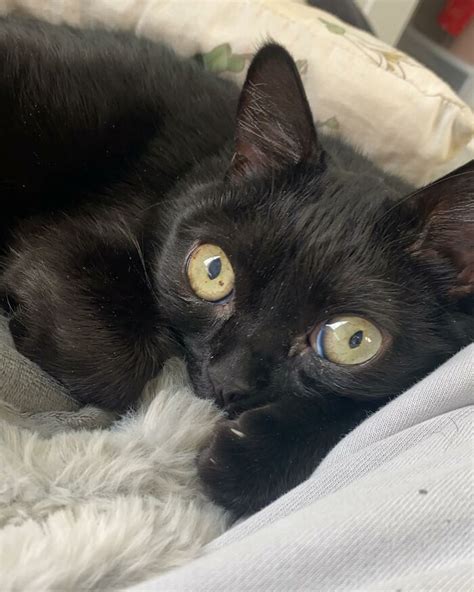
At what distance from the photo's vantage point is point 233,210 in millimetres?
764

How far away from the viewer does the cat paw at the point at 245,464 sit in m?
0.68

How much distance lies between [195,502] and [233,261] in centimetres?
28

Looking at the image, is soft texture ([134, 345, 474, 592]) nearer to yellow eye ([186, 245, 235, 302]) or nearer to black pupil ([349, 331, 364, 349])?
black pupil ([349, 331, 364, 349])

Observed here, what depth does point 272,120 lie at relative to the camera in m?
0.77

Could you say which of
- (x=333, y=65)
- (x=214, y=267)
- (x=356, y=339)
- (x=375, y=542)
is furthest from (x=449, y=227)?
(x=333, y=65)

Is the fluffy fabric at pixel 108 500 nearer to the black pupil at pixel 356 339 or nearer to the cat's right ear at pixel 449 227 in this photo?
the black pupil at pixel 356 339

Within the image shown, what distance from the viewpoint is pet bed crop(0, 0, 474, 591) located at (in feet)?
1.49

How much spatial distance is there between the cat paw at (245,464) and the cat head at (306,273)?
30 mm

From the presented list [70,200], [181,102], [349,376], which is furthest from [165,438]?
[181,102]

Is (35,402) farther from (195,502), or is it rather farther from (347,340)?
(347,340)

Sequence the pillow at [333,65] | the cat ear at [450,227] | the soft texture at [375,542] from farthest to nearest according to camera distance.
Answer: the pillow at [333,65]
the cat ear at [450,227]
the soft texture at [375,542]

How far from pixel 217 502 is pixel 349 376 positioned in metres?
0.20

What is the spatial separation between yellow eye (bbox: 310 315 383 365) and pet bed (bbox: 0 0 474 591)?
68 mm

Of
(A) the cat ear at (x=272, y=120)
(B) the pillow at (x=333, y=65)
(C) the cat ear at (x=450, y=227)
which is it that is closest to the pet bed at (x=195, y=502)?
(C) the cat ear at (x=450, y=227)
